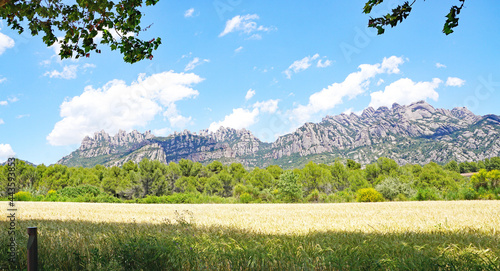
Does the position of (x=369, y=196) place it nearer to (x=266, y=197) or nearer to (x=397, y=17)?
(x=266, y=197)

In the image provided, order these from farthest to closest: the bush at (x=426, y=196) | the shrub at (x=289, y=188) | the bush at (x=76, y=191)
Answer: the bush at (x=76, y=191), the shrub at (x=289, y=188), the bush at (x=426, y=196)

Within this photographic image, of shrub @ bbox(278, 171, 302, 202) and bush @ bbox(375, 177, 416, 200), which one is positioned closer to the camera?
bush @ bbox(375, 177, 416, 200)

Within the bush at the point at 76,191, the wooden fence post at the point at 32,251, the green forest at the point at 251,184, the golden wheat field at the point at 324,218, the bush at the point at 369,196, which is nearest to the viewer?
the wooden fence post at the point at 32,251

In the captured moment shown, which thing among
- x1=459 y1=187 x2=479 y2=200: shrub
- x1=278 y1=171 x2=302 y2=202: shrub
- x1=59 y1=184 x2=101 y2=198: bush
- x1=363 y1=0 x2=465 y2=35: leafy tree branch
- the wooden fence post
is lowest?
x1=459 y1=187 x2=479 y2=200: shrub

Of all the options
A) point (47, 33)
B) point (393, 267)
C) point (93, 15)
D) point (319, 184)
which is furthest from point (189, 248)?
point (319, 184)

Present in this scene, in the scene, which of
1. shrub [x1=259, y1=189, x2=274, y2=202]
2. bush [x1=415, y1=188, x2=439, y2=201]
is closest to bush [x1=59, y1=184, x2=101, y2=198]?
shrub [x1=259, y1=189, x2=274, y2=202]

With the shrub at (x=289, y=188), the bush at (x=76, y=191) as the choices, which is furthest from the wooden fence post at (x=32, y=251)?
the bush at (x=76, y=191)

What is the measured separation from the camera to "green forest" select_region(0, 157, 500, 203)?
26.3 meters

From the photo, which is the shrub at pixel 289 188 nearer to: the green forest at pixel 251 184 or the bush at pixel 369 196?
the green forest at pixel 251 184

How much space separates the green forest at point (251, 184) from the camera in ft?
86.3

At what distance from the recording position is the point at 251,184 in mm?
45188

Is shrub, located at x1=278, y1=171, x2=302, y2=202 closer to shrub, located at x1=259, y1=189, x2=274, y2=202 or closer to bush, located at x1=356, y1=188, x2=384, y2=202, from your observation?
shrub, located at x1=259, y1=189, x2=274, y2=202

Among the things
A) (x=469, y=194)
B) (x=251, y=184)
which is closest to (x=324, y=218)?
(x=469, y=194)

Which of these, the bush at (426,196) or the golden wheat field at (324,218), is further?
the bush at (426,196)
